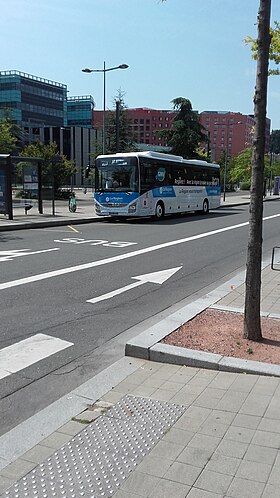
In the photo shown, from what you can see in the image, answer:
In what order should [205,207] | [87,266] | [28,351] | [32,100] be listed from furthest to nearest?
[32,100] → [205,207] → [87,266] → [28,351]

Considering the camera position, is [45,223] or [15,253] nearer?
[15,253]

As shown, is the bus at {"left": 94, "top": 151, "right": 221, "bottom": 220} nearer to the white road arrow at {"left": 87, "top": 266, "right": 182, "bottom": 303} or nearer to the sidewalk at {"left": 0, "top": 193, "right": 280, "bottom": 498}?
the white road arrow at {"left": 87, "top": 266, "right": 182, "bottom": 303}

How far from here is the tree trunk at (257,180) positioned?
4.54 metres

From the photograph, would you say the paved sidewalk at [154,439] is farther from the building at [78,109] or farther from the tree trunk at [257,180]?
the building at [78,109]

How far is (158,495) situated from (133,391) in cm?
143

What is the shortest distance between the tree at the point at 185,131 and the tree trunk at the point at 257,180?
56435mm

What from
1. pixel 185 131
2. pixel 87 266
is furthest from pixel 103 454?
pixel 185 131

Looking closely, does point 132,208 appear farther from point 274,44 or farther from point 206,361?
point 206,361

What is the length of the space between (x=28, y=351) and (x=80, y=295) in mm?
2517

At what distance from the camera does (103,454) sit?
301 centimetres

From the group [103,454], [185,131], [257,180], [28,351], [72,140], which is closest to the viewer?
[103,454]

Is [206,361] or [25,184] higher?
[25,184]

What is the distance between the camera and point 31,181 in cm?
2355

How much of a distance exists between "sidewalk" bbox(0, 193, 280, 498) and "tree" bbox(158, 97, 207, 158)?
57.6 metres
